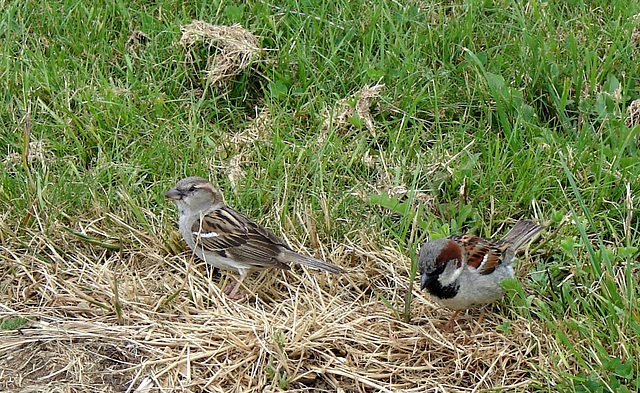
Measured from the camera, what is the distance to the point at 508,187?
14.9 feet

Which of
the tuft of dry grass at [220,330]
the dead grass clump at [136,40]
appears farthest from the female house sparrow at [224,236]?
the dead grass clump at [136,40]

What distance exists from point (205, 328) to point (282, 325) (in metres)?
0.33

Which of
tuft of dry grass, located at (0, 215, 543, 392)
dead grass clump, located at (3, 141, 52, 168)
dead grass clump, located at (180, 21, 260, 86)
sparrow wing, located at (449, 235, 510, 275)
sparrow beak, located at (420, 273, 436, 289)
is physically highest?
sparrow wing, located at (449, 235, 510, 275)

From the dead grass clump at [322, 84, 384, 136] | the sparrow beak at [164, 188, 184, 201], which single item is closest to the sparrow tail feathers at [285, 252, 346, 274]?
the sparrow beak at [164, 188, 184, 201]

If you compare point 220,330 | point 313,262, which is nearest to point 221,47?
point 313,262

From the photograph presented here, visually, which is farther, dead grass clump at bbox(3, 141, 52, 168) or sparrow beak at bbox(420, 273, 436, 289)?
dead grass clump at bbox(3, 141, 52, 168)

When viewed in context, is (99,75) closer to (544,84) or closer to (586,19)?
(544,84)

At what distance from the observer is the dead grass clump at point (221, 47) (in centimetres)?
536

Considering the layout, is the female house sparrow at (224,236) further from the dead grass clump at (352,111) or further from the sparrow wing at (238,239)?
the dead grass clump at (352,111)

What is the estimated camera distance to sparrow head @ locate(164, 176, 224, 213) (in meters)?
4.36

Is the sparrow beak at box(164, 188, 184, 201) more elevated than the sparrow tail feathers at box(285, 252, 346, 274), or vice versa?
the sparrow tail feathers at box(285, 252, 346, 274)

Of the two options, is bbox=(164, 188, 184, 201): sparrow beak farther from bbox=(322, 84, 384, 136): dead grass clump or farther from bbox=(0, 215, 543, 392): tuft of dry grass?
bbox=(322, 84, 384, 136): dead grass clump

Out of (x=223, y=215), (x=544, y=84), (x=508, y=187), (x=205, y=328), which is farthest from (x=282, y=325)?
(x=544, y=84)

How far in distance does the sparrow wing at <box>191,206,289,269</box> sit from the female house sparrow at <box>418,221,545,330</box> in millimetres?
763
